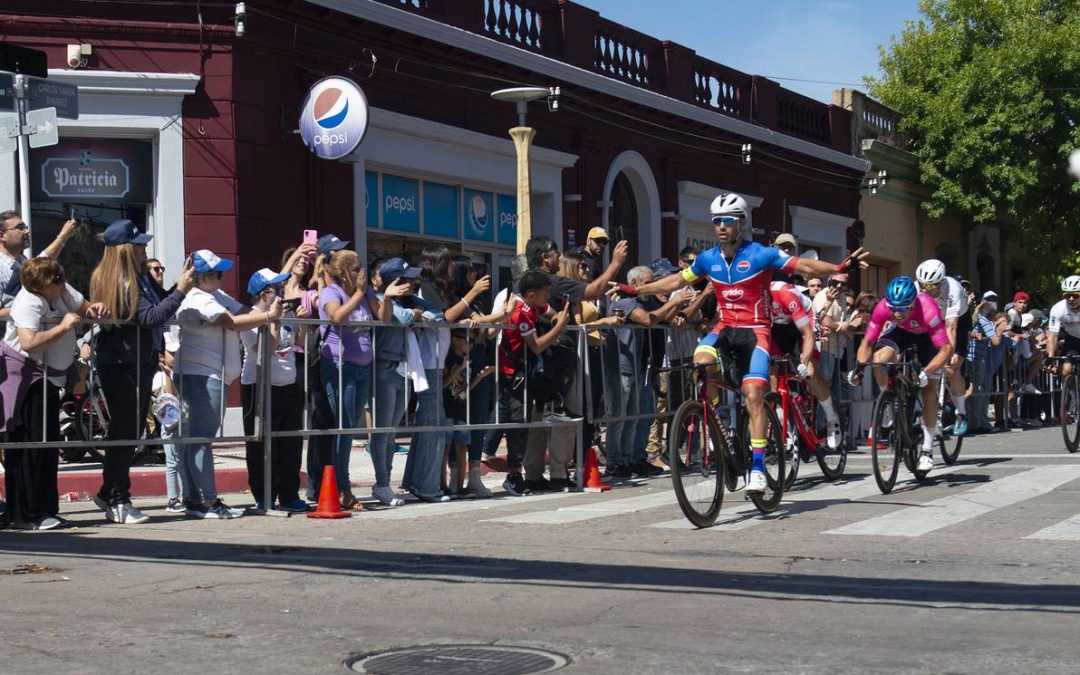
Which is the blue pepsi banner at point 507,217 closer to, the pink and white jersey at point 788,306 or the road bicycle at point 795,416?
the pink and white jersey at point 788,306

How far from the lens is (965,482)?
44.7ft

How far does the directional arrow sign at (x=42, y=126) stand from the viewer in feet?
40.9

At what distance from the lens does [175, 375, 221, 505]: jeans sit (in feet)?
38.1

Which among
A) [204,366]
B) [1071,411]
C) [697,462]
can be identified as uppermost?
[204,366]

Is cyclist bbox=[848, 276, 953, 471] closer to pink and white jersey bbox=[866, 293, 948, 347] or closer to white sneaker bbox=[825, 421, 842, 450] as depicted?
pink and white jersey bbox=[866, 293, 948, 347]

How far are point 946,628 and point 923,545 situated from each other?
9.79ft

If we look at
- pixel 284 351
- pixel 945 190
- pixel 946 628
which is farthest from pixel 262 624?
pixel 945 190

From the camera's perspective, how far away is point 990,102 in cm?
3909

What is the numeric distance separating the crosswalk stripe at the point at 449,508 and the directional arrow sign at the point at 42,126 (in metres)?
3.72

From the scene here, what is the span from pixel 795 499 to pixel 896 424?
4.22 feet

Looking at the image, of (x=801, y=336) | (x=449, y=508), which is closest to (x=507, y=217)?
(x=801, y=336)

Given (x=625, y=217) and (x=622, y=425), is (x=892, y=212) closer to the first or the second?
(x=625, y=217)

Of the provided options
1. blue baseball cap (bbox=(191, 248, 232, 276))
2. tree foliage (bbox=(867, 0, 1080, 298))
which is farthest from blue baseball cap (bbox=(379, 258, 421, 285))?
tree foliage (bbox=(867, 0, 1080, 298))

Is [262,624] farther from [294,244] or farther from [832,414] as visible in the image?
[294,244]
